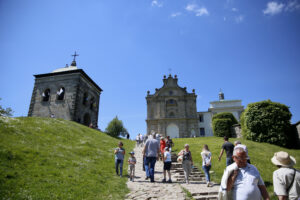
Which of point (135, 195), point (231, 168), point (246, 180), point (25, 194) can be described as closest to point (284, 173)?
point (246, 180)

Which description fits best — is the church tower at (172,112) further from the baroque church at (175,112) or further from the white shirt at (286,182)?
the white shirt at (286,182)

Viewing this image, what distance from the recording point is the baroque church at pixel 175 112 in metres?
Result: 39.8

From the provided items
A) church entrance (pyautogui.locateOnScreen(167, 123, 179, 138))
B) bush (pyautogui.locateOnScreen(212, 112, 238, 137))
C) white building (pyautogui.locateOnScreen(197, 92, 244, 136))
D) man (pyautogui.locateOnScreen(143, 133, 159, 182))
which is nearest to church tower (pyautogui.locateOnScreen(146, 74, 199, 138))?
church entrance (pyautogui.locateOnScreen(167, 123, 179, 138))

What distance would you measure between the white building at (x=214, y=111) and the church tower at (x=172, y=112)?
5.67 meters

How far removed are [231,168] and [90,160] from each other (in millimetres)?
9237

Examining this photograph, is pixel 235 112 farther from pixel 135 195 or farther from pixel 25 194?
pixel 25 194

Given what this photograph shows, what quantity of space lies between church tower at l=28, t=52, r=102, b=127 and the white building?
1165 inches

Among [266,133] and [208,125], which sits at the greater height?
[208,125]

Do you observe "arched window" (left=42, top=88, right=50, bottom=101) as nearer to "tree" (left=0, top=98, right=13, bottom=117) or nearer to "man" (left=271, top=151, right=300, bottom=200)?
"tree" (left=0, top=98, right=13, bottom=117)

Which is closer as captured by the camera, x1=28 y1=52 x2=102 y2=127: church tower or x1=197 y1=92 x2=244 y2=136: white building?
x1=28 y1=52 x2=102 y2=127: church tower

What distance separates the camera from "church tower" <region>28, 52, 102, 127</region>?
79.3 feet

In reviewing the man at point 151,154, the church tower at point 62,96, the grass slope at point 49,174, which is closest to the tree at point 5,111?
the church tower at point 62,96

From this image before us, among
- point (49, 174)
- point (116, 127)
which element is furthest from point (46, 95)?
point (49, 174)

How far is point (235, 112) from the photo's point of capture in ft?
148
